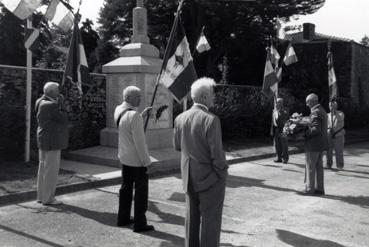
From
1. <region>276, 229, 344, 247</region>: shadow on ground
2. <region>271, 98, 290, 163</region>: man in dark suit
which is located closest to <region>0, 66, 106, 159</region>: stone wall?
<region>271, 98, 290, 163</region>: man in dark suit

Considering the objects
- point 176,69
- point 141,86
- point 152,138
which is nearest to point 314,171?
point 176,69

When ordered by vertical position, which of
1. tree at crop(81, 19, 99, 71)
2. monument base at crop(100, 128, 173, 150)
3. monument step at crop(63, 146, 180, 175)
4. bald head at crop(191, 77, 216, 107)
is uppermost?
tree at crop(81, 19, 99, 71)

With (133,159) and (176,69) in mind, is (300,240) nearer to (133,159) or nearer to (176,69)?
(133,159)

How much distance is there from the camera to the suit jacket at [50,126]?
7.12 metres

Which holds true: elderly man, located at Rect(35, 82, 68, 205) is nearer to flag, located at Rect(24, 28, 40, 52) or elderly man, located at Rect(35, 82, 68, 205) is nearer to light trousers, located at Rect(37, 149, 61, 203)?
light trousers, located at Rect(37, 149, 61, 203)

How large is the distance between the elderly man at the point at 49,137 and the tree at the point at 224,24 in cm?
2257

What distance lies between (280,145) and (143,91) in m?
4.26

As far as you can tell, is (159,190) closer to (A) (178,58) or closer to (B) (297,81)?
(A) (178,58)

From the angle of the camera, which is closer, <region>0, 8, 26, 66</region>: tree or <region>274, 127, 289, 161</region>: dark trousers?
<region>274, 127, 289, 161</region>: dark trousers

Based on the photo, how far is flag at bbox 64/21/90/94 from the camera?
8.62 meters

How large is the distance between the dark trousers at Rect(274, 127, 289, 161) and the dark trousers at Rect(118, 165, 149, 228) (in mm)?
7200

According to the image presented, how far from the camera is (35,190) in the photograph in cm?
806

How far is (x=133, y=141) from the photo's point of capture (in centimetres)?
607

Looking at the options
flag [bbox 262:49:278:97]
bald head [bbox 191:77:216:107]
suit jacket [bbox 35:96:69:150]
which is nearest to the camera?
bald head [bbox 191:77:216:107]
